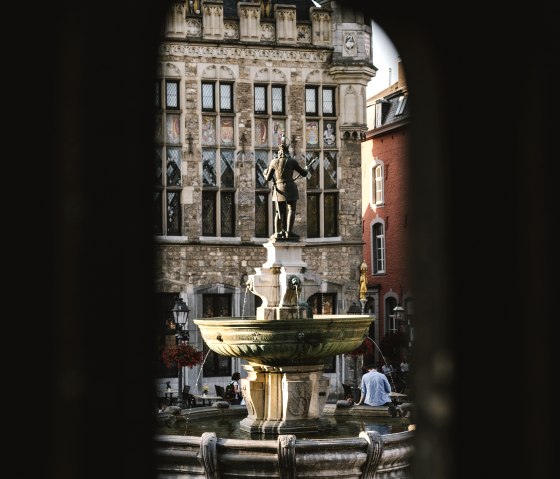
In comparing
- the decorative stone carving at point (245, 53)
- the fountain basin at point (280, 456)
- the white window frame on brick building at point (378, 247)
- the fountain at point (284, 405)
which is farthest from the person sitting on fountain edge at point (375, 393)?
the white window frame on brick building at point (378, 247)

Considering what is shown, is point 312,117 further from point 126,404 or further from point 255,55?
point 126,404

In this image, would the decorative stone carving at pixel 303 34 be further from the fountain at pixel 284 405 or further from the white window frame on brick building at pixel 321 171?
the fountain at pixel 284 405

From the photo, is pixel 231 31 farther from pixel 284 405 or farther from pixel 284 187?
pixel 284 405

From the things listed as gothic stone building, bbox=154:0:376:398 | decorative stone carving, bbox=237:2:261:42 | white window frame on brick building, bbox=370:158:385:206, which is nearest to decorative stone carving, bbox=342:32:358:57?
gothic stone building, bbox=154:0:376:398

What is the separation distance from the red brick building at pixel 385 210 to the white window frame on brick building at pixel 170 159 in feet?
25.9

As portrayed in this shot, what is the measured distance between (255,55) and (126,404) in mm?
28481

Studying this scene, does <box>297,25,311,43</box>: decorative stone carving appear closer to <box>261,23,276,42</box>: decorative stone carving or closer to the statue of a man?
<box>261,23,276,42</box>: decorative stone carving

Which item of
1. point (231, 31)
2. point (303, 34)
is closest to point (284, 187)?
point (231, 31)

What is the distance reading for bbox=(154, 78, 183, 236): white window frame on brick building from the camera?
29.8m

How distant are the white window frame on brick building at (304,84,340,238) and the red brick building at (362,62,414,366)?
397cm

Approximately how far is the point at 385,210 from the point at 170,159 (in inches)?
399

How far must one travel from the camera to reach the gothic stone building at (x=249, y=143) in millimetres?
29844

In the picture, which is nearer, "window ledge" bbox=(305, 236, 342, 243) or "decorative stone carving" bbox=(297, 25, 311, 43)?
"window ledge" bbox=(305, 236, 342, 243)

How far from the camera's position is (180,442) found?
39.1ft
